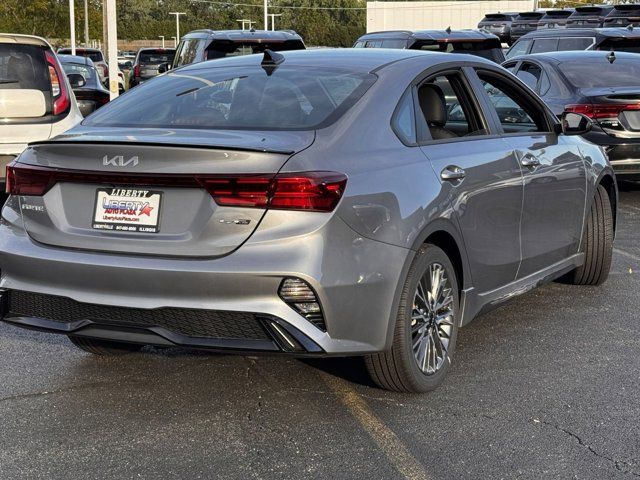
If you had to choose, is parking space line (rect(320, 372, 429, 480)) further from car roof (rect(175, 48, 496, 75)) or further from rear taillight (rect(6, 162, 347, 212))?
car roof (rect(175, 48, 496, 75))

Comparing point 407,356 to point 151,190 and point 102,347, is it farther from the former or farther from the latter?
point 102,347

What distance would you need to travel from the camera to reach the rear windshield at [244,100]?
484 centimetres

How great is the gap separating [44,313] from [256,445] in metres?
1.13

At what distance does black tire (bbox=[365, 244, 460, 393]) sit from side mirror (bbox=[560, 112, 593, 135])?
1.83 meters

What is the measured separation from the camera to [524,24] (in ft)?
103

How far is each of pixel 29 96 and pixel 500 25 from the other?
26.8 meters

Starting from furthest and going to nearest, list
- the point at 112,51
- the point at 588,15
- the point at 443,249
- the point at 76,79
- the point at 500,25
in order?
1. the point at 500,25
2. the point at 588,15
3. the point at 112,51
4. the point at 76,79
5. the point at 443,249

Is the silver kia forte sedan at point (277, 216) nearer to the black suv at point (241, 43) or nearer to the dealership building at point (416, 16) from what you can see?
the black suv at point (241, 43)

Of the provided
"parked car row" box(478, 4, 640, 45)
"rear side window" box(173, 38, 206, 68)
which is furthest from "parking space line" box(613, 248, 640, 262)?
"parked car row" box(478, 4, 640, 45)

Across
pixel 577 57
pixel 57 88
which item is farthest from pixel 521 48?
pixel 57 88

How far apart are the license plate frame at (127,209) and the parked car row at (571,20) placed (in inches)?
837

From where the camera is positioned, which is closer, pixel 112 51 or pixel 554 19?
pixel 112 51

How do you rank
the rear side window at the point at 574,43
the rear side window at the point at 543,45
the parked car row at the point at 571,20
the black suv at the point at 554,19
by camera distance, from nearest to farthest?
the rear side window at the point at 574,43
the rear side window at the point at 543,45
the parked car row at the point at 571,20
the black suv at the point at 554,19

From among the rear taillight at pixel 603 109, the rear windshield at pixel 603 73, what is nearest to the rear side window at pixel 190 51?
the rear windshield at pixel 603 73
